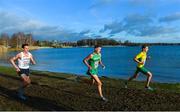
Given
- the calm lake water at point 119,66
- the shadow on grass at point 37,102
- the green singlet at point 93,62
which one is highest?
the green singlet at point 93,62

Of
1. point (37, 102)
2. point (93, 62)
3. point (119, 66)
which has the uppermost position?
point (93, 62)

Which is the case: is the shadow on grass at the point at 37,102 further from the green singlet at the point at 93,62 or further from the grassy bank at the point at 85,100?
the green singlet at the point at 93,62

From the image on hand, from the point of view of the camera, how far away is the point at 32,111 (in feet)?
36.2

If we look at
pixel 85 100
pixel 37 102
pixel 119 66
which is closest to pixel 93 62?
pixel 85 100

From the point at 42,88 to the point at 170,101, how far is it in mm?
6622

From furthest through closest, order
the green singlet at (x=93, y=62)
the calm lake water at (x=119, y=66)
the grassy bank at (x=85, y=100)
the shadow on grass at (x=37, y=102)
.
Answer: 1. the calm lake water at (x=119, y=66)
2. the green singlet at (x=93, y=62)
3. the grassy bank at (x=85, y=100)
4. the shadow on grass at (x=37, y=102)

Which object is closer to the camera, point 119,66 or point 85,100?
point 85,100

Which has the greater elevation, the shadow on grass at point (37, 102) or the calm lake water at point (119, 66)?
the shadow on grass at point (37, 102)

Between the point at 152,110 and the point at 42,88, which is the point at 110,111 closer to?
the point at 152,110

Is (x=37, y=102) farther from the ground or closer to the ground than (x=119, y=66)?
farther from the ground

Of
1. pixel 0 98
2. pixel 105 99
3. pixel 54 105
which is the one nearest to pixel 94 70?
pixel 105 99

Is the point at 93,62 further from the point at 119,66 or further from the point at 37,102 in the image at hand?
the point at 119,66

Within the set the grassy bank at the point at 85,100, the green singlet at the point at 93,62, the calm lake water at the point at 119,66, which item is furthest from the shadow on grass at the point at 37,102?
the calm lake water at the point at 119,66

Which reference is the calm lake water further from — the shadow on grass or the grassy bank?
the shadow on grass
